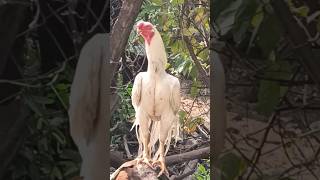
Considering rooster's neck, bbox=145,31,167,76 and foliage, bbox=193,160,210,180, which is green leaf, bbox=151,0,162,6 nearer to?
rooster's neck, bbox=145,31,167,76

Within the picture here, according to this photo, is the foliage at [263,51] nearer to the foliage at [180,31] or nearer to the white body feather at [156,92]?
the white body feather at [156,92]

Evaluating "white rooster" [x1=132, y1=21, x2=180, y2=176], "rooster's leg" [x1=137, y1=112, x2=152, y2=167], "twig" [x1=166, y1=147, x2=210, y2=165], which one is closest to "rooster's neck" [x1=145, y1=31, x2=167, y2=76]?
"white rooster" [x1=132, y1=21, x2=180, y2=176]

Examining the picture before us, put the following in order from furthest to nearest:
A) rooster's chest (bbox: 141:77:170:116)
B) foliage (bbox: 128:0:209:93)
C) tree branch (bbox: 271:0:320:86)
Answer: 1. foliage (bbox: 128:0:209:93)
2. rooster's chest (bbox: 141:77:170:116)
3. tree branch (bbox: 271:0:320:86)

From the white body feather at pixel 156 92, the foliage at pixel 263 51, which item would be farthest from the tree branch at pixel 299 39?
the white body feather at pixel 156 92

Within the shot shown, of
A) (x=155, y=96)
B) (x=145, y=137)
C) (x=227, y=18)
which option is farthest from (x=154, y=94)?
(x=227, y=18)

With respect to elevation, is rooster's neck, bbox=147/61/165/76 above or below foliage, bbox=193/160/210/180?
above

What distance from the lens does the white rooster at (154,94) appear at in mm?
1246

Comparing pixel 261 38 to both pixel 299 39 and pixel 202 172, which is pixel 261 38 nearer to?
pixel 299 39

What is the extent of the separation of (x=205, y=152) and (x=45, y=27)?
69 cm

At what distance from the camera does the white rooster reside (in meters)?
1.25

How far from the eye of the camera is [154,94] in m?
1.24

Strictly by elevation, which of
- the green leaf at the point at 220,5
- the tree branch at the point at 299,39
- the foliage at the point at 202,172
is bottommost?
the foliage at the point at 202,172

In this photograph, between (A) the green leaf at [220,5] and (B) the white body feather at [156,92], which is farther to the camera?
(B) the white body feather at [156,92]

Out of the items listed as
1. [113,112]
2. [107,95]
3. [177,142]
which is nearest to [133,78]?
[113,112]
